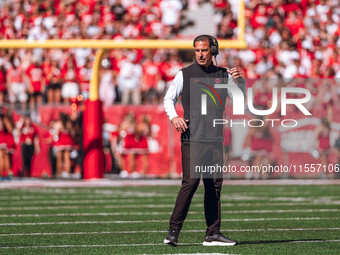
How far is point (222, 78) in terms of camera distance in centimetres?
759

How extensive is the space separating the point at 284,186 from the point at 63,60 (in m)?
6.51

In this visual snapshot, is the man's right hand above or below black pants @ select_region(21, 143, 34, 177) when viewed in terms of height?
above

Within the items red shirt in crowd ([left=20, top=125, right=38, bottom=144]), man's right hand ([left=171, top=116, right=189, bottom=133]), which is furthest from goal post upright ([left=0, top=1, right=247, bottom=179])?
man's right hand ([left=171, top=116, right=189, bottom=133])

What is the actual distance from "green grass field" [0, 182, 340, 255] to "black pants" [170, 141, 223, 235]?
232 mm

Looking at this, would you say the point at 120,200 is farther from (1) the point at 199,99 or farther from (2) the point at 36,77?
(2) the point at 36,77

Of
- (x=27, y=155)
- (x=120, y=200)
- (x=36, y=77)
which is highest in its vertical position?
(x=36, y=77)

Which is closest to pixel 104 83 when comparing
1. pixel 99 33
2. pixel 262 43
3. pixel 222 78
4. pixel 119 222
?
pixel 99 33

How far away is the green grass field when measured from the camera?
764 centimetres

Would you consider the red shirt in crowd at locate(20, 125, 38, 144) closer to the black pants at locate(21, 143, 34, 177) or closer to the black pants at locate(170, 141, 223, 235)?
the black pants at locate(21, 143, 34, 177)

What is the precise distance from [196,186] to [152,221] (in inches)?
98.2

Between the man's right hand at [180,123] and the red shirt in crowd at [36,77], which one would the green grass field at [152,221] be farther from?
the red shirt in crowd at [36,77]

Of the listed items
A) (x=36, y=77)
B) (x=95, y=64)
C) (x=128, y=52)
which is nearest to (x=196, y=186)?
(x=95, y=64)

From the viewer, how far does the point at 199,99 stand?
754 centimetres

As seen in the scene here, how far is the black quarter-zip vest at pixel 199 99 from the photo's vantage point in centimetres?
→ 755
